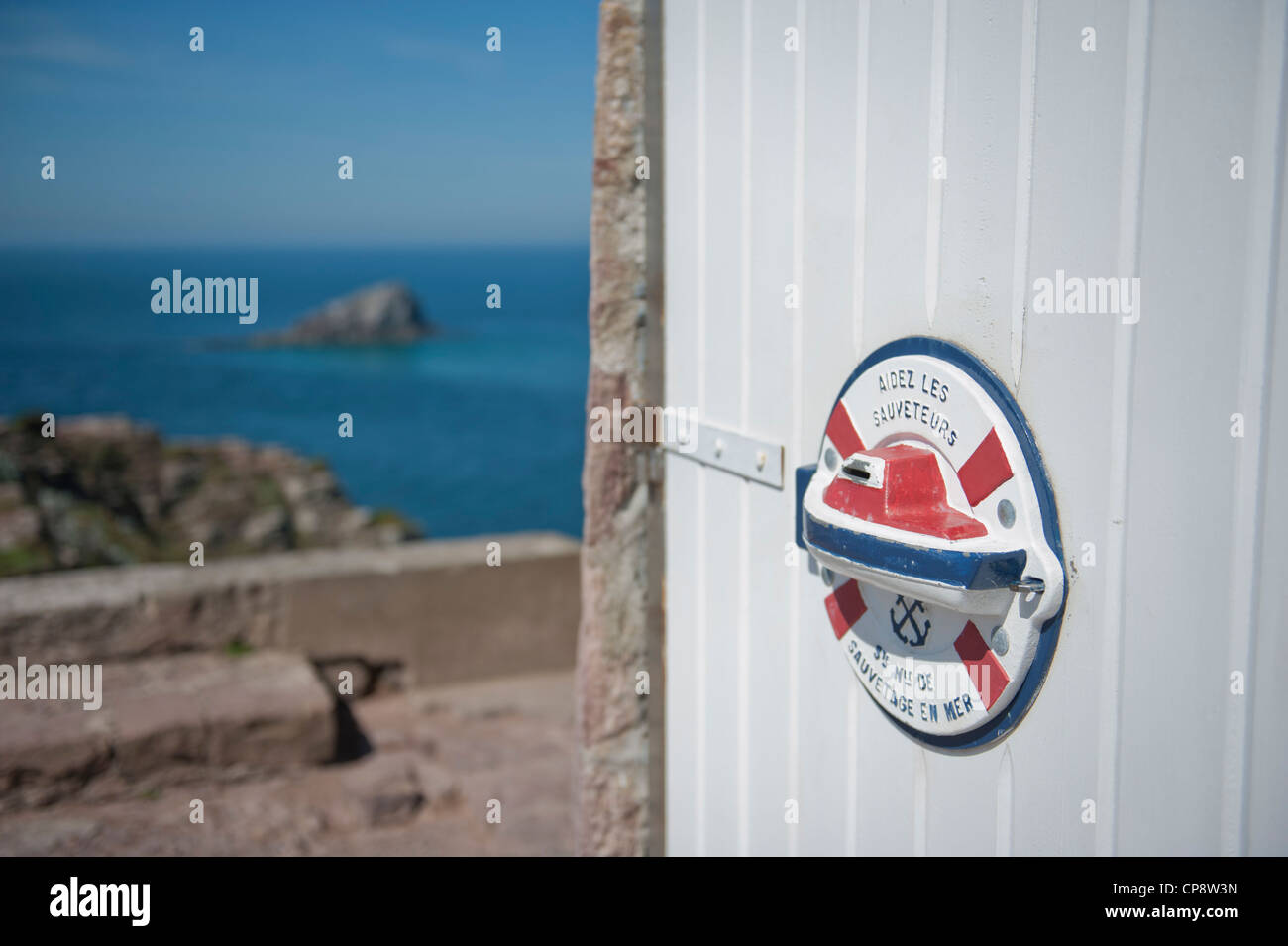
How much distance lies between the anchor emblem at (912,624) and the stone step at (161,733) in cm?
328

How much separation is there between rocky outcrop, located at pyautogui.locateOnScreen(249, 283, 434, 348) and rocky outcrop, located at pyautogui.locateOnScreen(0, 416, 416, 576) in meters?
39.7

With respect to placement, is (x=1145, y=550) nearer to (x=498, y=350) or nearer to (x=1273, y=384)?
(x=1273, y=384)

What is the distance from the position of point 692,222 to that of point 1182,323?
1303 mm

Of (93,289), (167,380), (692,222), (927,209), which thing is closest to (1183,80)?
(927,209)

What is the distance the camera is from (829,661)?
6.63 feet

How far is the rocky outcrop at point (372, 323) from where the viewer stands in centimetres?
5047

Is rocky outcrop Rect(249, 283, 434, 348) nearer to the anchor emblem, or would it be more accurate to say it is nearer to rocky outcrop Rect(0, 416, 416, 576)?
rocky outcrop Rect(0, 416, 416, 576)

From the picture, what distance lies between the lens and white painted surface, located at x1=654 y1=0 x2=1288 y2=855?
4.17ft

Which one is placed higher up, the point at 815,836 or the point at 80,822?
the point at 815,836

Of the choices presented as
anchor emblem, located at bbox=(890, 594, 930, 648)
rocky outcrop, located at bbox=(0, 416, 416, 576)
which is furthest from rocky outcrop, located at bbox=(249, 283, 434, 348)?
anchor emblem, located at bbox=(890, 594, 930, 648)

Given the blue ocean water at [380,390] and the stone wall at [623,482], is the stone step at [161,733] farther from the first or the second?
the blue ocean water at [380,390]

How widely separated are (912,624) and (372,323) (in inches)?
2027

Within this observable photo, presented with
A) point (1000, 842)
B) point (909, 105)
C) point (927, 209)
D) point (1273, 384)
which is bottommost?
point (1000, 842)

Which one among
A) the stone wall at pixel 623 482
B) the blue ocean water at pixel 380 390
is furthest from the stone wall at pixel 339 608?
the blue ocean water at pixel 380 390
